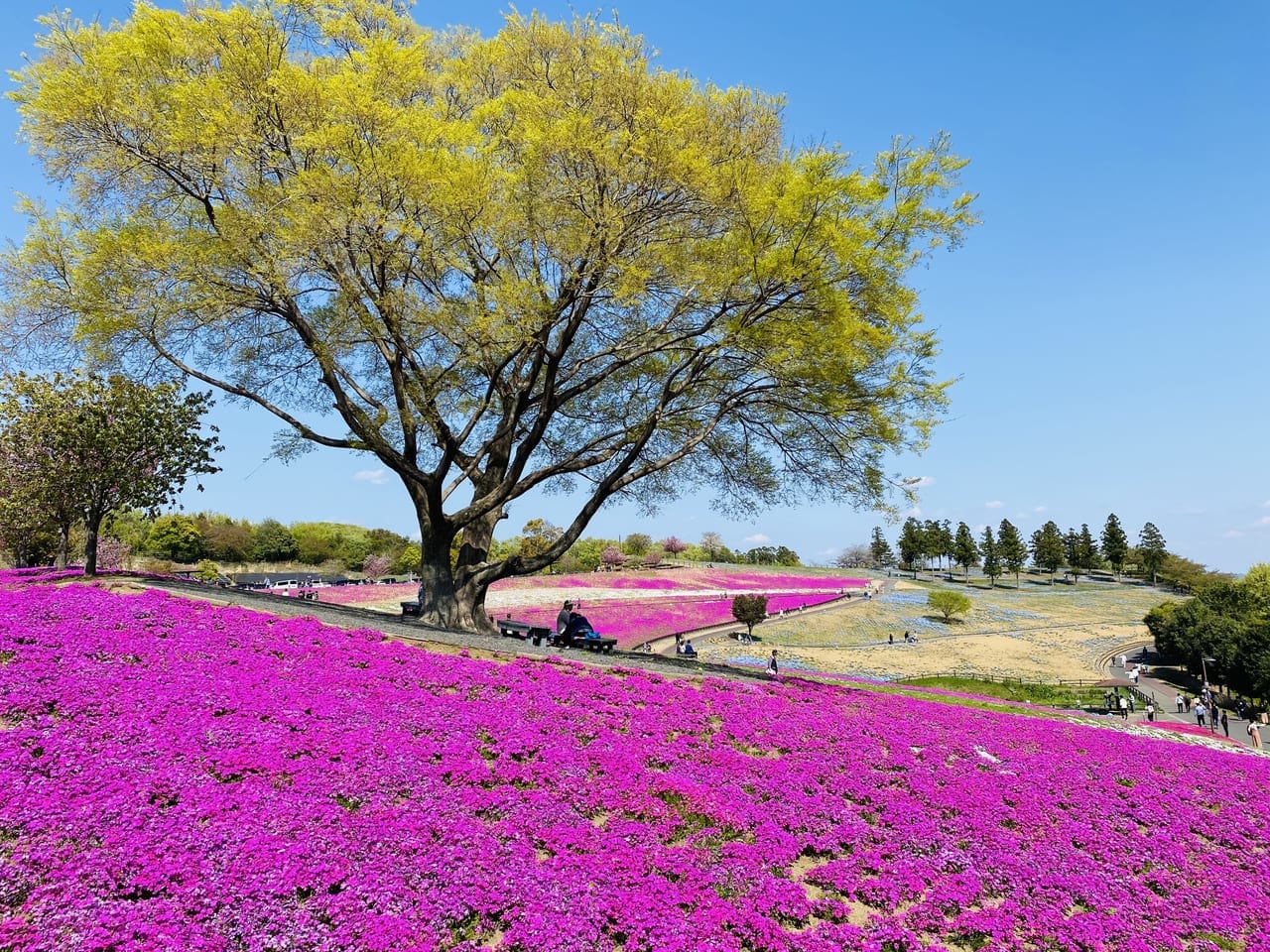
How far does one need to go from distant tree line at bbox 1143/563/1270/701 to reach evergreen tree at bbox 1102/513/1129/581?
55678 millimetres

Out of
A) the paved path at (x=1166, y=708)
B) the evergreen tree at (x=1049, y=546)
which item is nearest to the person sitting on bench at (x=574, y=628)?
the paved path at (x=1166, y=708)

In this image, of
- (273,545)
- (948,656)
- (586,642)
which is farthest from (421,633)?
(273,545)

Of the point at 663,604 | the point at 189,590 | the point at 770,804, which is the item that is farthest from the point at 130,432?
the point at 663,604

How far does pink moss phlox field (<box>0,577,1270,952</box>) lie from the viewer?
445cm

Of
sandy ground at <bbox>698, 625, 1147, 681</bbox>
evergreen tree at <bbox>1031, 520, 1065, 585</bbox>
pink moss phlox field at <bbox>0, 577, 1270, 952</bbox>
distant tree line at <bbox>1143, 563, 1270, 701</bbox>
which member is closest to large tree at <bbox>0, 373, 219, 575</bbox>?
pink moss phlox field at <bbox>0, 577, 1270, 952</bbox>

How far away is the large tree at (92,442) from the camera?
17.4m

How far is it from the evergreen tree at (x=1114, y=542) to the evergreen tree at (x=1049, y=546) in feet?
22.5

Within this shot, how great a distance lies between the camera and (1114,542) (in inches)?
4456

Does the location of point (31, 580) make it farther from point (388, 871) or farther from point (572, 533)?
point (388, 871)

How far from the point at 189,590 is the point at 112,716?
10808mm

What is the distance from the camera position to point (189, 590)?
15898mm

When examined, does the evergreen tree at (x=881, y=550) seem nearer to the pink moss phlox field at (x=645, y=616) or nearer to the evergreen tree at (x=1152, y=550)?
the evergreen tree at (x=1152, y=550)

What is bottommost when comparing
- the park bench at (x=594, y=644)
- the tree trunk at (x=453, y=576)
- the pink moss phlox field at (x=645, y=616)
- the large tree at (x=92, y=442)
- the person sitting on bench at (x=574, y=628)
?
the pink moss phlox field at (x=645, y=616)

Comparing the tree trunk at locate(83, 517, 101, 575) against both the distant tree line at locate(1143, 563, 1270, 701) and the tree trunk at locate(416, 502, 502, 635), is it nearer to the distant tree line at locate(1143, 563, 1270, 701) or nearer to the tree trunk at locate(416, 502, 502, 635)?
the tree trunk at locate(416, 502, 502, 635)
